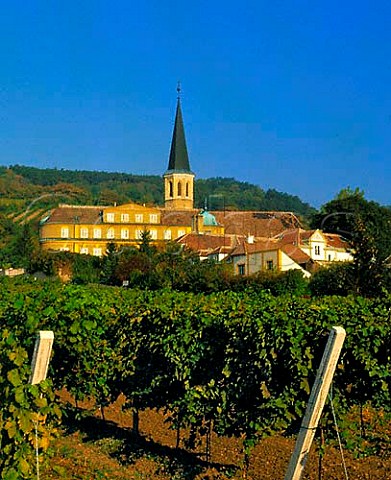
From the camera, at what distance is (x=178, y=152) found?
109m

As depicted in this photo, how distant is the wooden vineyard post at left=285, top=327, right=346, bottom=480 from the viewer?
6.02 metres

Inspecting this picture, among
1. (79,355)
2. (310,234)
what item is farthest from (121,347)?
(310,234)

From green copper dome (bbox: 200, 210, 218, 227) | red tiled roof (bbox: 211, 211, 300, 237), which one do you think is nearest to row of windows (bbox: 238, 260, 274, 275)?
red tiled roof (bbox: 211, 211, 300, 237)

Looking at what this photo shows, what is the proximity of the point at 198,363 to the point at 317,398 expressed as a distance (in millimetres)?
Answer: 2561

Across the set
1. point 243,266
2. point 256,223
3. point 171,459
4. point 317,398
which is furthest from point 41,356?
point 256,223

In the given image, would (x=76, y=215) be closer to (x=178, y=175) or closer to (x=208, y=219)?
(x=208, y=219)

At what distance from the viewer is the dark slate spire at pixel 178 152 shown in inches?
4294

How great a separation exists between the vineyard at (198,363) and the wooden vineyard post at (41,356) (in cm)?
13

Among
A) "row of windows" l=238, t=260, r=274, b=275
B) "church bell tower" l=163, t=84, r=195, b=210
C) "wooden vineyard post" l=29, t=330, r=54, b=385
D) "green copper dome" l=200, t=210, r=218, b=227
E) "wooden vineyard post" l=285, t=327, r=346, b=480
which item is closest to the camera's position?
"wooden vineyard post" l=29, t=330, r=54, b=385

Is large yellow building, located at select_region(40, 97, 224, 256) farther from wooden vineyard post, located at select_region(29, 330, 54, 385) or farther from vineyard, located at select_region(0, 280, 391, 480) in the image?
wooden vineyard post, located at select_region(29, 330, 54, 385)

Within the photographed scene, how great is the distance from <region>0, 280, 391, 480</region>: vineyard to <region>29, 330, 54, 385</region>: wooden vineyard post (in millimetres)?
126

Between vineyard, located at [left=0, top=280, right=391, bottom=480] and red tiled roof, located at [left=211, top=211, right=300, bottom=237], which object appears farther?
red tiled roof, located at [left=211, top=211, right=300, bottom=237]

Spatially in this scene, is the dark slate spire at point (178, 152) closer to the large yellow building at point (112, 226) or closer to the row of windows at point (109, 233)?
the large yellow building at point (112, 226)

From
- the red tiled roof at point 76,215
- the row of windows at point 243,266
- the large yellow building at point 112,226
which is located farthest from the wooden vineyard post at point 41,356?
the red tiled roof at point 76,215
